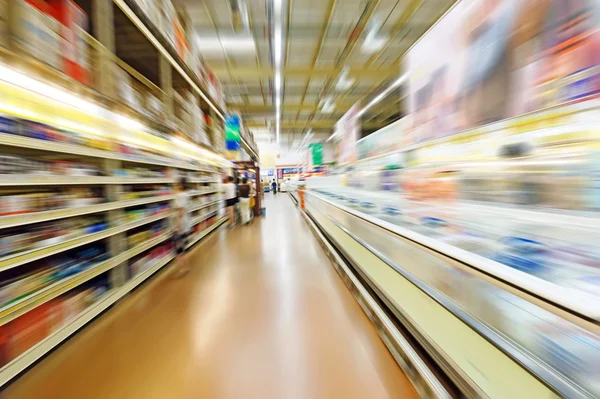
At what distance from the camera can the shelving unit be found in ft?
4.25

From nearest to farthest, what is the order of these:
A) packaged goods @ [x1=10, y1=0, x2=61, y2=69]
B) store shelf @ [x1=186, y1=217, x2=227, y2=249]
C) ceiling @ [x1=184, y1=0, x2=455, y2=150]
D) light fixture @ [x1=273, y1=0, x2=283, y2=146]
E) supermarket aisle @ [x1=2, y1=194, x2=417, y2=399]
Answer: supermarket aisle @ [x1=2, y1=194, x2=417, y2=399]
packaged goods @ [x1=10, y1=0, x2=61, y2=69]
store shelf @ [x1=186, y1=217, x2=227, y2=249]
light fixture @ [x1=273, y1=0, x2=283, y2=146]
ceiling @ [x1=184, y1=0, x2=455, y2=150]

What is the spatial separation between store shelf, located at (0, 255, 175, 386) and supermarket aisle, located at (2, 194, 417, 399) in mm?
49

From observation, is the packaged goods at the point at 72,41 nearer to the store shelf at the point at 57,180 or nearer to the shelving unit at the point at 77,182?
the shelving unit at the point at 77,182

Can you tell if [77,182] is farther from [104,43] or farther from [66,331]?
[104,43]

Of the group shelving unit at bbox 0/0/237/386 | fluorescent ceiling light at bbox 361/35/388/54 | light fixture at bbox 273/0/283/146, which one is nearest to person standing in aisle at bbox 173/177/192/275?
shelving unit at bbox 0/0/237/386

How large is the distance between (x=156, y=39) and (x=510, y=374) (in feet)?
11.9

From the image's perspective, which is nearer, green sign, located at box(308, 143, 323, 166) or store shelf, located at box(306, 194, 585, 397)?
store shelf, located at box(306, 194, 585, 397)

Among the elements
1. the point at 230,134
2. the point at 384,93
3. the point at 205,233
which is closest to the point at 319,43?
the point at 230,134

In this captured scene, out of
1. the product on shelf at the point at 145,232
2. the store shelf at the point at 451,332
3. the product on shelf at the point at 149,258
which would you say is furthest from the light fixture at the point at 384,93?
the product on shelf at the point at 149,258

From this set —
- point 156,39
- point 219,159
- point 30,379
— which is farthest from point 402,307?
point 219,159

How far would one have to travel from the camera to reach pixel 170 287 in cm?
239

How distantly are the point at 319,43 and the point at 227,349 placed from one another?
623 centimetres

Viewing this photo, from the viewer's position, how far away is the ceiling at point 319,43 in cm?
435

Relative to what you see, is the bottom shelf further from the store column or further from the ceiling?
the ceiling
